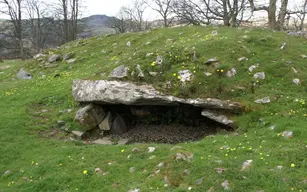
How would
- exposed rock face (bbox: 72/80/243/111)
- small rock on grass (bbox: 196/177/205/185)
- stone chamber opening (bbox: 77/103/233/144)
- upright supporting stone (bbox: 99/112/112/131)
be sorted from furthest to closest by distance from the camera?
upright supporting stone (bbox: 99/112/112/131) → stone chamber opening (bbox: 77/103/233/144) → exposed rock face (bbox: 72/80/243/111) → small rock on grass (bbox: 196/177/205/185)

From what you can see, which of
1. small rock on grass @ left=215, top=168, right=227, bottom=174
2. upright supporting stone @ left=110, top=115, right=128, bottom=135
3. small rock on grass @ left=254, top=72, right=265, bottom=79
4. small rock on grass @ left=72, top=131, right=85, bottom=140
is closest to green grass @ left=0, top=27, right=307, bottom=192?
small rock on grass @ left=215, top=168, right=227, bottom=174

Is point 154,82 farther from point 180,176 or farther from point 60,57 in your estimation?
point 60,57

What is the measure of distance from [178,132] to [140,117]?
2050 mm

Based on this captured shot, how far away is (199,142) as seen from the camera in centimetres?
1032

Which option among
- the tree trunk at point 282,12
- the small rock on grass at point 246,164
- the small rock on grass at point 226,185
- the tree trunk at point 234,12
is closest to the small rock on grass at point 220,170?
the small rock on grass at point 226,185

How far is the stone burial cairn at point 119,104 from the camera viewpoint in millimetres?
11938

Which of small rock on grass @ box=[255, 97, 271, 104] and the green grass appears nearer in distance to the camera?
the green grass

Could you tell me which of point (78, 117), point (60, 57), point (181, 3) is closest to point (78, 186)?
point (78, 117)

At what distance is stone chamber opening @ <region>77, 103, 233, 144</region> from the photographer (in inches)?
503

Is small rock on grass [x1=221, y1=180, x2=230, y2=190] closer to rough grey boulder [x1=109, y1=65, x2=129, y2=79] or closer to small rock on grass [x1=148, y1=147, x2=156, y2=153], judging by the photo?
small rock on grass [x1=148, y1=147, x2=156, y2=153]

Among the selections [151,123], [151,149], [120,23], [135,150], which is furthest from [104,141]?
[120,23]

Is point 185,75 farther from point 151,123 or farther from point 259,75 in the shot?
point 259,75

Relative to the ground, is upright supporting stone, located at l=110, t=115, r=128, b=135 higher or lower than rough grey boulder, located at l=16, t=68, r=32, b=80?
lower

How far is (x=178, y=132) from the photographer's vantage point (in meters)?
13.1
